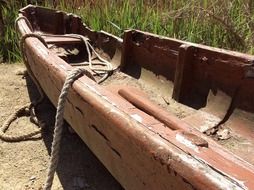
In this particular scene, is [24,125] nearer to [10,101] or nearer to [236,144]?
[10,101]

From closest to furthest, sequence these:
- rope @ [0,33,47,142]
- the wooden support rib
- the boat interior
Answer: the boat interior, the wooden support rib, rope @ [0,33,47,142]

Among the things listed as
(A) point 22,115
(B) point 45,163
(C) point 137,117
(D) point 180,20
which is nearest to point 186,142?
(C) point 137,117

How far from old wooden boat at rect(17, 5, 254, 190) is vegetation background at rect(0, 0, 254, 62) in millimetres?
568

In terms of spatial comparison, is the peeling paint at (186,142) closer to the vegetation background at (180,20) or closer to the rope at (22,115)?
the rope at (22,115)

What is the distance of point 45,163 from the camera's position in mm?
2977

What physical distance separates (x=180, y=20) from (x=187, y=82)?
1742mm

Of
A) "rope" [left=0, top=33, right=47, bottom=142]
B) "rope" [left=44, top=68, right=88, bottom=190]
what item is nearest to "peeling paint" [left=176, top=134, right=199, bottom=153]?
"rope" [left=44, top=68, right=88, bottom=190]

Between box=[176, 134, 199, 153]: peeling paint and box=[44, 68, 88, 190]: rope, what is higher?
box=[176, 134, 199, 153]: peeling paint

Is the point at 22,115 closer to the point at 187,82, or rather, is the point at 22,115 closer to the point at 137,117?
the point at 187,82

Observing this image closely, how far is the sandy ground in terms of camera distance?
2719 millimetres

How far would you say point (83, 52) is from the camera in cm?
439

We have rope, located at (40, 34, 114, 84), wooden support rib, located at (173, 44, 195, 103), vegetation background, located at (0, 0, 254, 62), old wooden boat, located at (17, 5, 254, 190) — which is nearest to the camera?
old wooden boat, located at (17, 5, 254, 190)

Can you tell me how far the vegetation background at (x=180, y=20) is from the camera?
14.3 feet

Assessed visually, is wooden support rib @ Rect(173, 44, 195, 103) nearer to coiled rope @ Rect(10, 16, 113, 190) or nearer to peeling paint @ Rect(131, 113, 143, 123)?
coiled rope @ Rect(10, 16, 113, 190)
